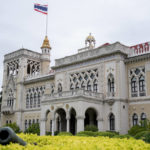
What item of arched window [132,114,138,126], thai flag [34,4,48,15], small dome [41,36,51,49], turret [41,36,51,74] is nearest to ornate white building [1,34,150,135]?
arched window [132,114,138,126]

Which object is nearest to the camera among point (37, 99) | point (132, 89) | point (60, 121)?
point (132, 89)

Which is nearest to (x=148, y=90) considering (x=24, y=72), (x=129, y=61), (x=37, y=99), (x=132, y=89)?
(x=132, y=89)

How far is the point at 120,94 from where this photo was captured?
1003 inches

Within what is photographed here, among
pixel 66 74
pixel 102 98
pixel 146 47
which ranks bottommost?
pixel 102 98

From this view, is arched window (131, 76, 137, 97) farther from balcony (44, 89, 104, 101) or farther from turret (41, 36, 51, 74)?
turret (41, 36, 51, 74)

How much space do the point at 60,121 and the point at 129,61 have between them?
10.3 metres

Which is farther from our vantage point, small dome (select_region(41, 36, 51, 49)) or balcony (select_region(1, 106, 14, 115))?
small dome (select_region(41, 36, 51, 49))

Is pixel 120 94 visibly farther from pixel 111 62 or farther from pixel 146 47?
pixel 146 47

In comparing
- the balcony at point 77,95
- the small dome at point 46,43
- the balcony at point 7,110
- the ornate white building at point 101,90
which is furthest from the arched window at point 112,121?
the small dome at point 46,43

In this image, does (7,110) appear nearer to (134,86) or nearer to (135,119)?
(135,119)

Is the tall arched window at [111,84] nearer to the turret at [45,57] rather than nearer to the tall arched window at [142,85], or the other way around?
the tall arched window at [142,85]

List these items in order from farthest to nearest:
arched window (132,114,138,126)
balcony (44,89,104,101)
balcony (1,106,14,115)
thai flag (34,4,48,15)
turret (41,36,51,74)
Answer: turret (41,36,51,74) < balcony (1,106,14,115) < thai flag (34,4,48,15) < arched window (132,114,138,126) < balcony (44,89,104,101)

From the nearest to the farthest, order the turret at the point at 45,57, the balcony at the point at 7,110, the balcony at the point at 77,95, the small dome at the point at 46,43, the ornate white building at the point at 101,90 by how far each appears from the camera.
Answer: the balcony at the point at 77,95 < the ornate white building at the point at 101,90 < the balcony at the point at 7,110 < the turret at the point at 45,57 < the small dome at the point at 46,43

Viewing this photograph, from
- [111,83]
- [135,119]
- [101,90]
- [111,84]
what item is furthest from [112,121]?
[111,83]
